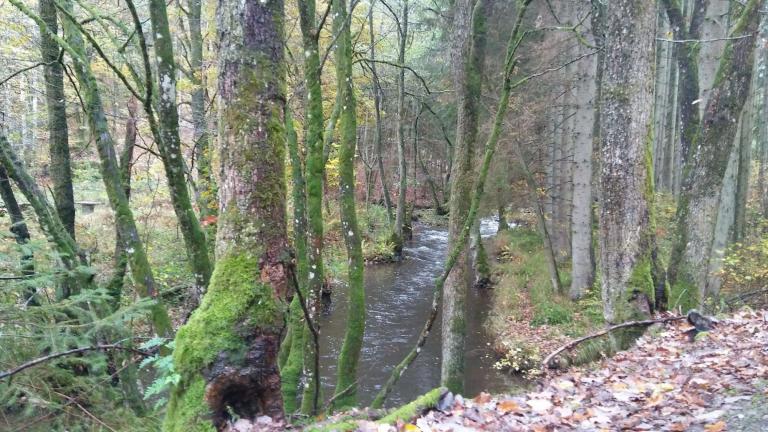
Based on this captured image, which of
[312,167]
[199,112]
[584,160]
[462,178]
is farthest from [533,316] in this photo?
[199,112]

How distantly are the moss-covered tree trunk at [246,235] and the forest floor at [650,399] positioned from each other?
0.81 m

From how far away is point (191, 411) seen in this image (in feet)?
9.36

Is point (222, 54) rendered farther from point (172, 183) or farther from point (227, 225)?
point (172, 183)

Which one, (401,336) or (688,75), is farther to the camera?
(401,336)

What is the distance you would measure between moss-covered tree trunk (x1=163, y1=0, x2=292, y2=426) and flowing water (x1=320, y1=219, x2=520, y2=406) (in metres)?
5.64

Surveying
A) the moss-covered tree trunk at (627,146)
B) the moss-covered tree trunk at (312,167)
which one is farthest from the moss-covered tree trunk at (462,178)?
the moss-covered tree trunk at (312,167)

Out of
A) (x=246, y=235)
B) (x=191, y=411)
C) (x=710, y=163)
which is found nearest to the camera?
(x=191, y=411)

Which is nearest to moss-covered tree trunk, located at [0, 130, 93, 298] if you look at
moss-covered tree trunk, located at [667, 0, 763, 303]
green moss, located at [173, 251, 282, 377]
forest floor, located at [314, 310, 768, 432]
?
green moss, located at [173, 251, 282, 377]

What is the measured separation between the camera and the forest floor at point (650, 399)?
9.59 feet

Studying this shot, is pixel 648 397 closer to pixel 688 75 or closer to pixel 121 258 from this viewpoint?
pixel 121 258

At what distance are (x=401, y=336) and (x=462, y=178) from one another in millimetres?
6305

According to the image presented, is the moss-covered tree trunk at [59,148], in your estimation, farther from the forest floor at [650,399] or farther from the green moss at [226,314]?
the forest floor at [650,399]

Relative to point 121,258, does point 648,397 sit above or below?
below

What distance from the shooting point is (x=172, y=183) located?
4.91 m
